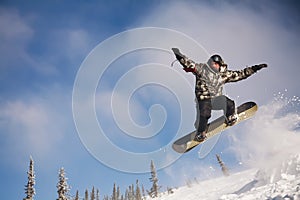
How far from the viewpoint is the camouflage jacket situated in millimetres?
10344

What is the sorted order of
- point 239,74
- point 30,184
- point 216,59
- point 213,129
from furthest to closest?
point 30,184 → point 213,129 → point 239,74 → point 216,59

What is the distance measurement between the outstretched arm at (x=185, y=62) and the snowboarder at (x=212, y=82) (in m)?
0.05

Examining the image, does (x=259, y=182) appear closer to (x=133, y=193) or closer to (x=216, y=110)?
(x=216, y=110)

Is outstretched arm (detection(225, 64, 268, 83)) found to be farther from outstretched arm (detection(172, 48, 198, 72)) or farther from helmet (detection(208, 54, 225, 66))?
outstretched arm (detection(172, 48, 198, 72))

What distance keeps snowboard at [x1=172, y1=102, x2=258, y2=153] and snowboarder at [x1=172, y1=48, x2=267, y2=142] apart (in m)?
0.66

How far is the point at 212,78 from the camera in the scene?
1052 cm

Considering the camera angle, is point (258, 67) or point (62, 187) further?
point (62, 187)

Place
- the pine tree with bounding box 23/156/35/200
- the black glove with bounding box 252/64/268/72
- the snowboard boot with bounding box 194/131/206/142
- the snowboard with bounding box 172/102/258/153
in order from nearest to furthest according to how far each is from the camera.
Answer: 1. the black glove with bounding box 252/64/268/72
2. the snowboard boot with bounding box 194/131/206/142
3. the snowboard with bounding box 172/102/258/153
4. the pine tree with bounding box 23/156/35/200

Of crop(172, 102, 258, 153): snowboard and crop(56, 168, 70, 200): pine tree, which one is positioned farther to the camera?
crop(56, 168, 70, 200): pine tree

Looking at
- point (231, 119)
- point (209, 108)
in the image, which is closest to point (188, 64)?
point (209, 108)

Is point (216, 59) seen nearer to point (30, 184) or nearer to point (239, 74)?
point (239, 74)

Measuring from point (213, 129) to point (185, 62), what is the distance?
3.53 meters

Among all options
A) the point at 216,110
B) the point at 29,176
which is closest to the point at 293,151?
the point at 216,110

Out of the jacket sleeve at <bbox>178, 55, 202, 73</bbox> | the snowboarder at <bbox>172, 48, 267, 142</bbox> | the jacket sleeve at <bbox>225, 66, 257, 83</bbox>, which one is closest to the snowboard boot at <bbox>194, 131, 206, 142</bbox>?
the snowboarder at <bbox>172, 48, 267, 142</bbox>
